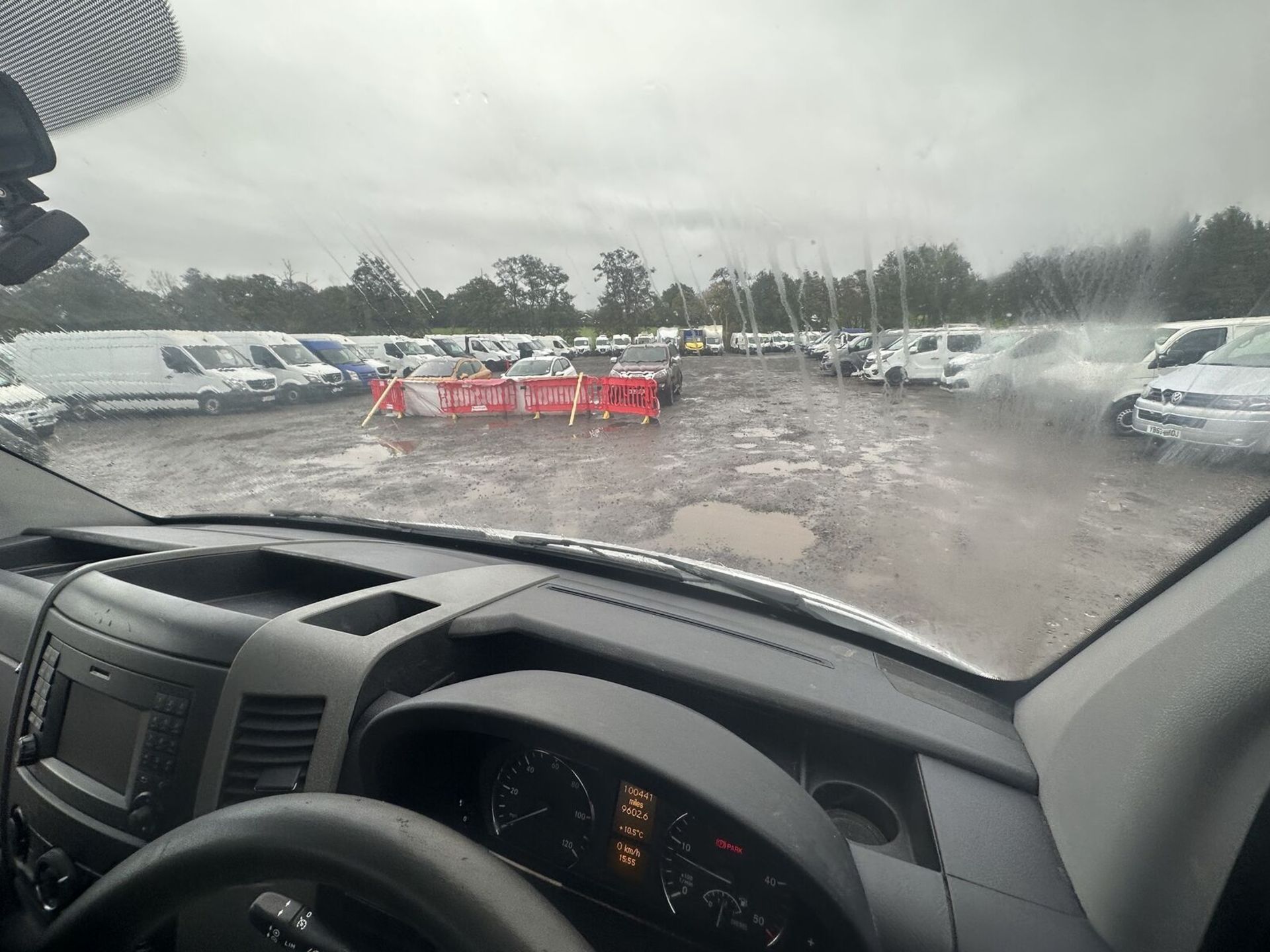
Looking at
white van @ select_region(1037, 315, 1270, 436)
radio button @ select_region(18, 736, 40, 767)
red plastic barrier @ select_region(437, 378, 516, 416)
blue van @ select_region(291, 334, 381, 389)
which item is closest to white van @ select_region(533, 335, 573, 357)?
red plastic barrier @ select_region(437, 378, 516, 416)

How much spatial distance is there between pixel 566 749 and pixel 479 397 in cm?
465

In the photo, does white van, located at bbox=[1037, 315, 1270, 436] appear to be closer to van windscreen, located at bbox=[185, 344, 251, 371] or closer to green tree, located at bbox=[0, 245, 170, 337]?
green tree, located at bbox=[0, 245, 170, 337]

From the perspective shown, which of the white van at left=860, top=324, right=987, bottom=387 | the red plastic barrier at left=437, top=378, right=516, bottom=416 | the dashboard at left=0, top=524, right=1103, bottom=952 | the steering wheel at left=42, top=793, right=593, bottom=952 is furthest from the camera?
the red plastic barrier at left=437, top=378, right=516, bottom=416

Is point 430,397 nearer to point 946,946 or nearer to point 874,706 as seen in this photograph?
point 874,706

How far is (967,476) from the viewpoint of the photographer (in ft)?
10.1

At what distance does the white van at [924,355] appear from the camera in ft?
8.31

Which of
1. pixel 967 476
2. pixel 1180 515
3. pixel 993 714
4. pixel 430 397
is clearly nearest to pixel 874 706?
pixel 993 714

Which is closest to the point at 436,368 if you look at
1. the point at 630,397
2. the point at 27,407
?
the point at 630,397

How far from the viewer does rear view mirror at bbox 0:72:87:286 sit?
2.05 m

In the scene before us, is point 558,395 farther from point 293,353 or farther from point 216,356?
point 216,356

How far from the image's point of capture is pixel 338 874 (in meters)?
0.93

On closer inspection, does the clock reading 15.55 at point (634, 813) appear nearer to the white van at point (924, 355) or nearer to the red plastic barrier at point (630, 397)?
the white van at point (924, 355)

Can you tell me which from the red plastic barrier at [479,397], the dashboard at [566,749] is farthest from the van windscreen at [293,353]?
the dashboard at [566,749]

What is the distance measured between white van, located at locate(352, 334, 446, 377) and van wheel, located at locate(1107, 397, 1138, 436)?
12.0 feet
